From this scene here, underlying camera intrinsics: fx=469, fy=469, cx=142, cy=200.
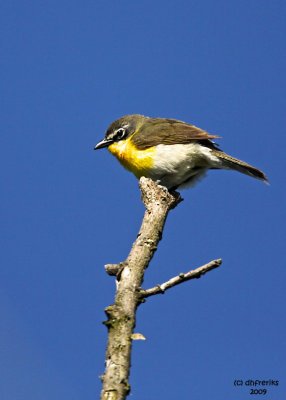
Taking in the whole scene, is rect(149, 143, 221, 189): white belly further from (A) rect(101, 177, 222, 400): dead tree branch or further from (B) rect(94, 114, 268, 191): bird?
(A) rect(101, 177, 222, 400): dead tree branch

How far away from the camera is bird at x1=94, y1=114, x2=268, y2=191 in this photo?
8.70 metres

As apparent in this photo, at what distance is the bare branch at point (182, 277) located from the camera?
447 centimetres

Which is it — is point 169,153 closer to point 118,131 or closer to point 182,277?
point 118,131

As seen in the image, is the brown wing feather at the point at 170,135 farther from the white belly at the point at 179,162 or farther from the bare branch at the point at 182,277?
the bare branch at the point at 182,277

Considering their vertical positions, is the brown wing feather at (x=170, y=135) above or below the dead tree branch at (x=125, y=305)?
above

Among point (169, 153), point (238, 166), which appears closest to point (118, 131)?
point (169, 153)

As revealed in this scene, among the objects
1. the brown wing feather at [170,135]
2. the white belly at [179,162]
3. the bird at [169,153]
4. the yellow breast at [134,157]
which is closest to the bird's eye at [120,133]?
the bird at [169,153]

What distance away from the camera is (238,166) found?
8.67 metres

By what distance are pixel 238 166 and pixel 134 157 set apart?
194 cm

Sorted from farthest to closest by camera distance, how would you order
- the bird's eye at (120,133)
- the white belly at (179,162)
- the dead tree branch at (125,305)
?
1. the bird's eye at (120,133)
2. the white belly at (179,162)
3. the dead tree branch at (125,305)

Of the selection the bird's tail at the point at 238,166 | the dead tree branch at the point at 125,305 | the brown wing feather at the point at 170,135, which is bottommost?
the dead tree branch at the point at 125,305

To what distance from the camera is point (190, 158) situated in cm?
892

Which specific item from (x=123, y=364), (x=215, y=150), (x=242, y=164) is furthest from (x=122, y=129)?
(x=123, y=364)

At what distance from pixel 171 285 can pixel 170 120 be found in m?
5.65
